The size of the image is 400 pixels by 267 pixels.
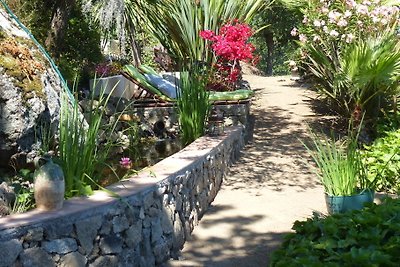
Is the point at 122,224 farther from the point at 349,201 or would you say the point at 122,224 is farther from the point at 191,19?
the point at 191,19

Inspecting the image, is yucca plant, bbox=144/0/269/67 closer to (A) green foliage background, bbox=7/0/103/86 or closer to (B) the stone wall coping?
(A) green foliage background, bbox=7/0/103/86

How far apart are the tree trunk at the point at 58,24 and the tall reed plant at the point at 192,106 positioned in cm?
243

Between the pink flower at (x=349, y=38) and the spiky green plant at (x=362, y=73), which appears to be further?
the pink flower at (x=349, y=38)

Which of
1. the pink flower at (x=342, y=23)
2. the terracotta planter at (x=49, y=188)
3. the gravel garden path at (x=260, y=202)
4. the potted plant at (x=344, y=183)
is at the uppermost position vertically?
the pink flower at (x=342, y=23)

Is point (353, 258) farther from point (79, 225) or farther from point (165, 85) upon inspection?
point (165, 85)

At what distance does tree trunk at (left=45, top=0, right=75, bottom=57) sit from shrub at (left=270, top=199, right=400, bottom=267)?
225 inches

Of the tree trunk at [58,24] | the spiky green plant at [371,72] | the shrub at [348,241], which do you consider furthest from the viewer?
the tree trunk at [58,24]

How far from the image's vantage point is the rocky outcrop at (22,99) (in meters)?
4.66

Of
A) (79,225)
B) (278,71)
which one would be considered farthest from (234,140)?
(278,71)

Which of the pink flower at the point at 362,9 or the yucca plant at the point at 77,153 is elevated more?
the pink flower at the point at 362,9

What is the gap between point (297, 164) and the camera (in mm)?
6812

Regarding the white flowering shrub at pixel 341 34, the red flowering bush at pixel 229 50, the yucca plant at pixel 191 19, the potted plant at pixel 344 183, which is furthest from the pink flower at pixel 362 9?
the potted plant at pixel 344 183

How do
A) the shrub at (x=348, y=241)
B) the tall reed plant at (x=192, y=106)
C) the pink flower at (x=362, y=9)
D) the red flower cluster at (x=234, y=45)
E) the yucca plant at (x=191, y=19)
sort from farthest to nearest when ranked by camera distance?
1. the yucca plant at (x=191, y=19)
2. the red flower cluster at (x=234, y=45)
3. the pink flower at (x=362, y=9)
4. the tall reed plant at (x=192, y=106)
5. the shrub at (x=348, y=241)

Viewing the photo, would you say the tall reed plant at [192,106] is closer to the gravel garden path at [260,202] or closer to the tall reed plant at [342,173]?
the gravel garden path at [260,202]
